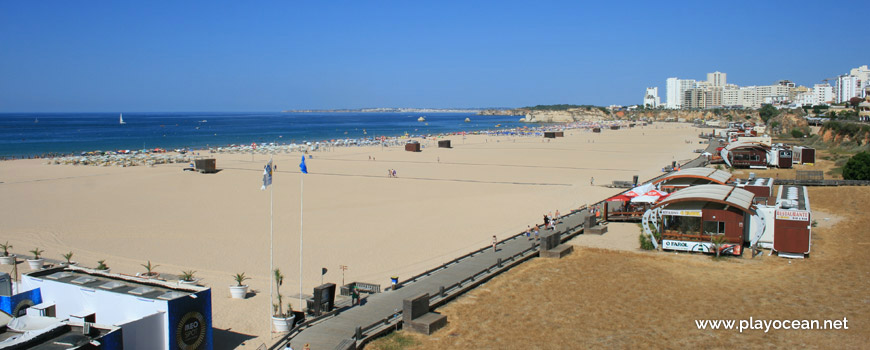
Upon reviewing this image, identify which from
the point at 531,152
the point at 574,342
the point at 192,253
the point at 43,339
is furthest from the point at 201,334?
the point at 531,152

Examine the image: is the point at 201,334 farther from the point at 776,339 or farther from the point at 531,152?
the point at 531,152

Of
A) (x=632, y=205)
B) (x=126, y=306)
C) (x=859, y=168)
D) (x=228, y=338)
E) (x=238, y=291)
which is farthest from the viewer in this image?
(x=859, y=168)

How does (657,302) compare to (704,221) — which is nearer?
(657,302)

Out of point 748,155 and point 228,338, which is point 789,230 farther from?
point 748,155

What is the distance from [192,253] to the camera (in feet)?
58.2

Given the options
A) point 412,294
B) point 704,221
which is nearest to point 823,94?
point 704,221

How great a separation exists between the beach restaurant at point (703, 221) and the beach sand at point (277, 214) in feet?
17.5

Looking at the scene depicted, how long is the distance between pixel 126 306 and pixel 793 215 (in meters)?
15.9

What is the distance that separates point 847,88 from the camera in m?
157

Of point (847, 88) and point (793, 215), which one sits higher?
point (847, 88)

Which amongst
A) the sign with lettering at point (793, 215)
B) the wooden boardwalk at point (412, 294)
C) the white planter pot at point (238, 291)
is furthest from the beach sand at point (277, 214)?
the sign with lettering at point (793, 215)

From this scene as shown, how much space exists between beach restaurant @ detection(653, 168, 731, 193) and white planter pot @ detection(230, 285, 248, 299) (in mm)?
17226

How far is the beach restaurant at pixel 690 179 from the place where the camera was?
23.4 metres

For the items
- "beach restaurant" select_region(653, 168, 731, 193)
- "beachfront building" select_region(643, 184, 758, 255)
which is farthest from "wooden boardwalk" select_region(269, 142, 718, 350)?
"beach restaurant" select_region(653, 168, 731, 193)
